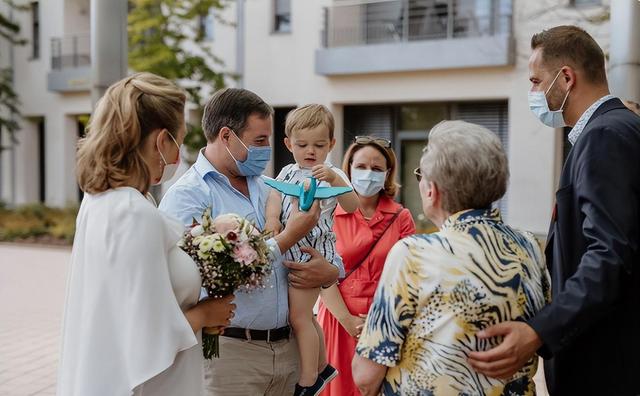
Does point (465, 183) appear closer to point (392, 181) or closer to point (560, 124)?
point (560, 124)

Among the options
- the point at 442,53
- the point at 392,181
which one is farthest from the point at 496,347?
the point at 442,53

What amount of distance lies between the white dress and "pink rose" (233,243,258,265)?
26 cm

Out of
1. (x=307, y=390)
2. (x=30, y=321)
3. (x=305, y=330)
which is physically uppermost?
(x=305, y=330)

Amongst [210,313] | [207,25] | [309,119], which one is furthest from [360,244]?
[207,25]

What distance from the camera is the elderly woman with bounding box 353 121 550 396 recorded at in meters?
→ 2.24

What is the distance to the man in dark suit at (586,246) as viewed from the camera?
7.78 ft

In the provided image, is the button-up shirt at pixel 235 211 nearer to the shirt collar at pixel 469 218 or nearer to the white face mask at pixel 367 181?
the shirt collar at pixel 469 218

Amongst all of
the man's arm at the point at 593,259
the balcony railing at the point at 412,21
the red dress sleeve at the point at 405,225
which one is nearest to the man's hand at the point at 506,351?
the man's arm at the point at 593,259

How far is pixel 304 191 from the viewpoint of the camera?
3270mm

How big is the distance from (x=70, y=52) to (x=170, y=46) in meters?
7.67

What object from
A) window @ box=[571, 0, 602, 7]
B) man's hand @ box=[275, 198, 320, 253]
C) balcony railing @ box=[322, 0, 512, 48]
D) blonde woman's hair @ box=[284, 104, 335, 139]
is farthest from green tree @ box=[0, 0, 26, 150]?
man's hand @ box=[275, 198, 320, 253]

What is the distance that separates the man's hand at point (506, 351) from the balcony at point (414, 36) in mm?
14862

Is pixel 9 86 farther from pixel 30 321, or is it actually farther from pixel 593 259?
pixel 593 259

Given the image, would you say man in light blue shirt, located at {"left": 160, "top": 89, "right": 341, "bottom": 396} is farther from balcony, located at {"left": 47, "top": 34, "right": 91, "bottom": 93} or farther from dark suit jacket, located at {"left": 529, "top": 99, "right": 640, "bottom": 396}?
balcony, located at {"left": 47, "top": 34, "right": 91, "bottom": 93}
